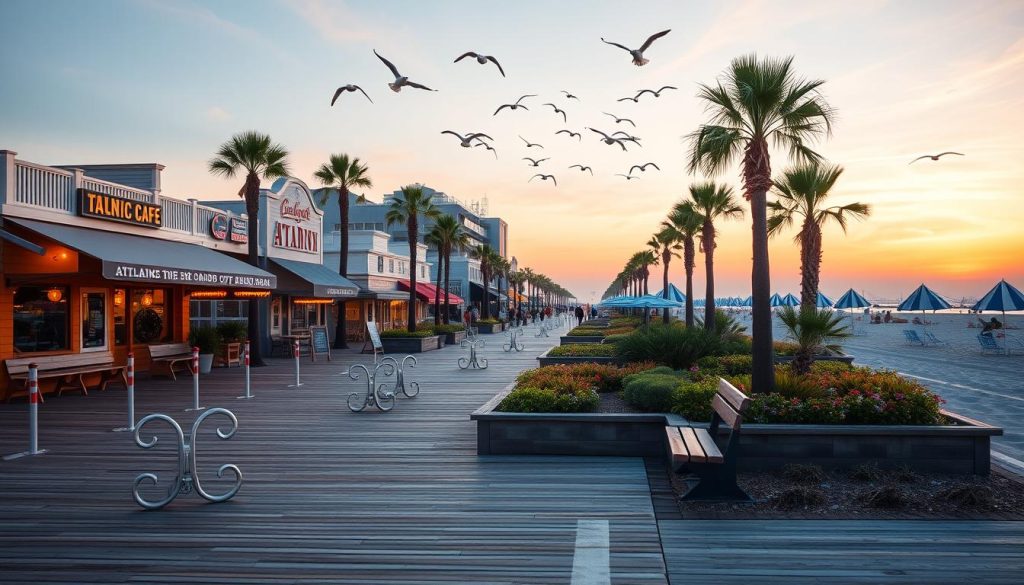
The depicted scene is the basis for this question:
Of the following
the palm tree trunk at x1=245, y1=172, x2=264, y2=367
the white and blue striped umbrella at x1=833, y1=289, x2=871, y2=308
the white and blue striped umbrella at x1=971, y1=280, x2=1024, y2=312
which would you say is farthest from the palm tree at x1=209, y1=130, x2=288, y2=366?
the white and blue striped umbrella at x1=833, y1=289, x2=871, y2=308

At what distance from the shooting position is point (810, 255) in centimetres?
1956

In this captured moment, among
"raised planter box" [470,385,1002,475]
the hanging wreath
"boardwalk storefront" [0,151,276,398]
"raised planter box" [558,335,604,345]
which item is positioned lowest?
"raised planter box" [470,385,1002,475]

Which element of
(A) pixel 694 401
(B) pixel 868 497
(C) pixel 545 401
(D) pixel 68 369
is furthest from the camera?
(D) pixel 68 369

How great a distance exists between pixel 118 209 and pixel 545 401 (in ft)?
45.0

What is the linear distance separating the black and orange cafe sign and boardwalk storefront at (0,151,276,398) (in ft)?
0.09

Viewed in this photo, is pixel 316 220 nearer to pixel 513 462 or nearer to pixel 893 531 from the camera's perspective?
pixel 513 462

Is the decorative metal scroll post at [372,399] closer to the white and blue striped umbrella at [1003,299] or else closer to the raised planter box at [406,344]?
the raised planter box at [406,344]

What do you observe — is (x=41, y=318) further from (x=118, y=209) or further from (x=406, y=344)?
(x=406, y=344)

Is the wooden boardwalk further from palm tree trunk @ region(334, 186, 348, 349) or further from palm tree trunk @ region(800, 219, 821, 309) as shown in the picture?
palm tree trunk @ region(334, 186, 348, 349)

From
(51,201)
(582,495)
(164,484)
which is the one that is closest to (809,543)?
(582,495)

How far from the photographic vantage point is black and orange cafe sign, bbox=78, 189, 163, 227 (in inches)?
639

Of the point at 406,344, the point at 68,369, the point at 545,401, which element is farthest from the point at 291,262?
the point at 545,401

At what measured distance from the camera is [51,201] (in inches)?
610

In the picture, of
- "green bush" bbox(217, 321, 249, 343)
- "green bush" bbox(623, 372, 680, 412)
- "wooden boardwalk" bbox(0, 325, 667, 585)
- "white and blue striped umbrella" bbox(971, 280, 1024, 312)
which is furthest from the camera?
"white and blue striped umbrella" bbox(971, 280, 1024, 312)
